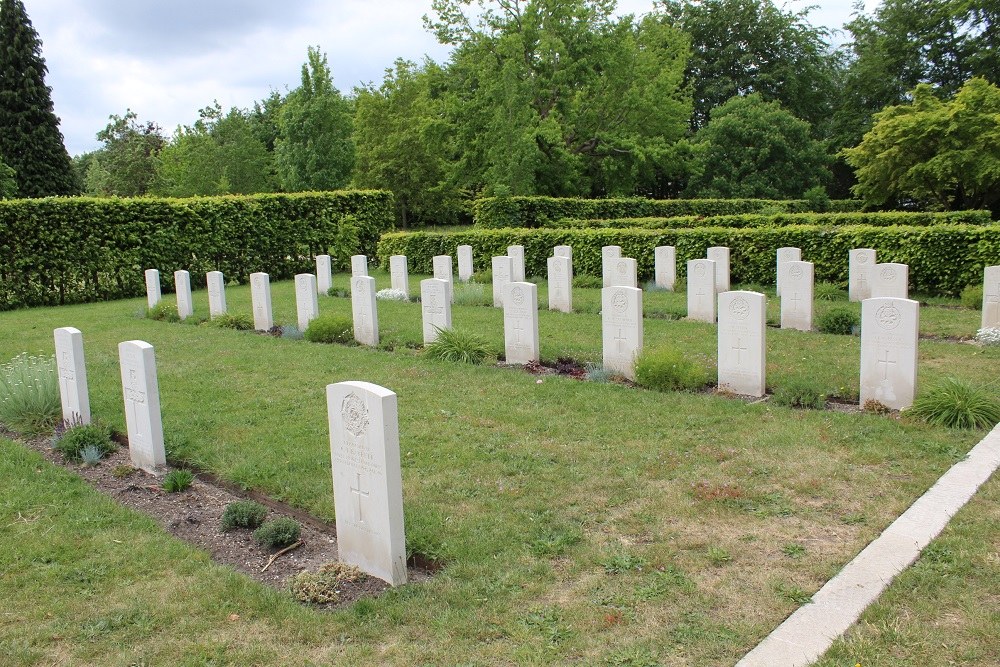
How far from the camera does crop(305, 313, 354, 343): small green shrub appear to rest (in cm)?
1158

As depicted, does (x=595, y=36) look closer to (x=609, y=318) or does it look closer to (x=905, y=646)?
(x=609, y=318)

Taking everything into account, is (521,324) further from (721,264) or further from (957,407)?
(721,264)

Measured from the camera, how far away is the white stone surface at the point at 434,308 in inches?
415

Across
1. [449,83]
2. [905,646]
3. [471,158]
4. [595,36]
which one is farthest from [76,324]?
[595,36]

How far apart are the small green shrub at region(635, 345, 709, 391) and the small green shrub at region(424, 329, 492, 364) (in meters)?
2.41

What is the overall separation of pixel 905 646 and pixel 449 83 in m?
30.2

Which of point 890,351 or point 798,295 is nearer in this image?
point 890,351

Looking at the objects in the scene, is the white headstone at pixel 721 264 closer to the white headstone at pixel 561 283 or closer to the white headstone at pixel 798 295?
the white headstone at pixel 561 283

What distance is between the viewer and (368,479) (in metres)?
4.30

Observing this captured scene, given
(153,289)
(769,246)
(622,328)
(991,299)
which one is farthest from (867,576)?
(153,289)

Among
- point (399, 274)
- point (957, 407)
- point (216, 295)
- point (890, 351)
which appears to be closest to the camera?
point (957, 407)

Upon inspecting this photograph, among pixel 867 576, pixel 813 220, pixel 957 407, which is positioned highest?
pixel 813 220

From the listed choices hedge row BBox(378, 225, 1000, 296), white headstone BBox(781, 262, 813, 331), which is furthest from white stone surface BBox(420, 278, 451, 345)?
hedge row BBox(378, 225, 1000, 296)

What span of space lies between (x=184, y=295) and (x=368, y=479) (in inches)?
457
